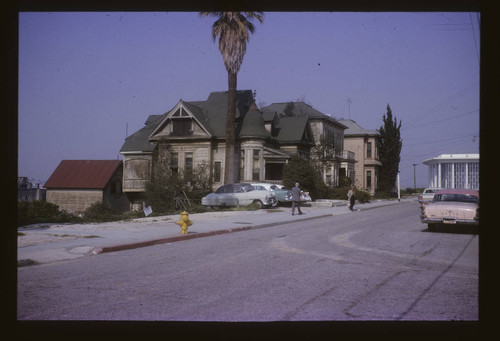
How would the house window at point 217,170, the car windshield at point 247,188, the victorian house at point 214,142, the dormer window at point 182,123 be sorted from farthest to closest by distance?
the dormer window at point 182,123 < the house window at point 217,170 < the victorian house at point 214,142 < the car windshield at point 247,188

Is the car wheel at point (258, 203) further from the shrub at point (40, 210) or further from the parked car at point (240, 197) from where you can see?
the shrub at point (40, 210)

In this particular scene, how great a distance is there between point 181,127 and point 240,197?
13.5 meters

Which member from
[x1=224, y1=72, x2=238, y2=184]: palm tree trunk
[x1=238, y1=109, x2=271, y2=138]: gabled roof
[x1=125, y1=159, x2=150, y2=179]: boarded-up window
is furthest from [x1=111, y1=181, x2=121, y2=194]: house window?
[x1=224, y1=72, x2=238, y2=184]: palm tree trunk

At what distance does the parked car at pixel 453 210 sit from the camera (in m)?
16.2

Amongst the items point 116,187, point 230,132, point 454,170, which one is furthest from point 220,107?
point 454,170

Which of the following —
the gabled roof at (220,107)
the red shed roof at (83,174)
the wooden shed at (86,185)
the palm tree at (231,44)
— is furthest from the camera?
the red shed roof at (83,174)

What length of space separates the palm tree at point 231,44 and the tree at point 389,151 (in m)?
33.5

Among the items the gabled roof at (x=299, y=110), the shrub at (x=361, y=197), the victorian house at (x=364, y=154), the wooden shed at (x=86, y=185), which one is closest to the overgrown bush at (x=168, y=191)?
the wooden shed at (x=86, y=185)

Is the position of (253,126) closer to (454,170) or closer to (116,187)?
(116,187)

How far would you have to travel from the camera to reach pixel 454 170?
127 metres

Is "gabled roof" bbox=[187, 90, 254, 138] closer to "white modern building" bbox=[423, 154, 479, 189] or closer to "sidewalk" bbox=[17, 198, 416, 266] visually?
"sidewalk" bbox=[17, 198, 416, 266]
